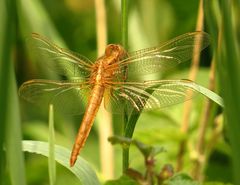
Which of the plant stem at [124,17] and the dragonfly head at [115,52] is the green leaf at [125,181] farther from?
the dragonfly head at [115,52]

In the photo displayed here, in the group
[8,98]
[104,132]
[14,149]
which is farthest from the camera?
[104,132]

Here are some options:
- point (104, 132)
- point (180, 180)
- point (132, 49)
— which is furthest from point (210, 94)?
point (132, 49)

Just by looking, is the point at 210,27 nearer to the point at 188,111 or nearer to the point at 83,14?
the point at 188,111

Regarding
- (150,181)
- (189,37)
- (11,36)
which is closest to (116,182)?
(150,181)

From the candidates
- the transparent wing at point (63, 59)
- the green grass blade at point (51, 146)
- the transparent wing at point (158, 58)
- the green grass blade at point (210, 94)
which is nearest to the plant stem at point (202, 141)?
the transparent wing at point (158, 58)

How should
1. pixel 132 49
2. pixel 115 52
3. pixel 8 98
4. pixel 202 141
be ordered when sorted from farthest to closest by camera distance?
pixel 132 49 → pixel 202 141 → pixel 115 52 → pixel 8 98

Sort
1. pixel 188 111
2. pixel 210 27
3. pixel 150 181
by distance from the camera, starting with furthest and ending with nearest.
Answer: pixel 188 111 < pixel 150 181 < pixel 210 27

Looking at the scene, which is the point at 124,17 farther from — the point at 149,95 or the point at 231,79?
the point at 231,79
